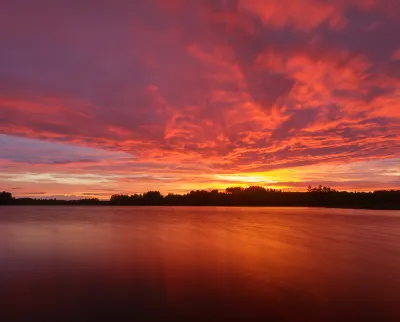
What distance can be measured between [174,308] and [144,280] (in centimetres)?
456

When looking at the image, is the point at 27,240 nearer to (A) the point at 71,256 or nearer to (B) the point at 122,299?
(A) the point at 71,256

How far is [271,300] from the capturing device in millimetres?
12539

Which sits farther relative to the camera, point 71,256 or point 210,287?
point 71,256

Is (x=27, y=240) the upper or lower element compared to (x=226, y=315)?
upper

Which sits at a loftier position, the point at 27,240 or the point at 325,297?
the point at 27,240

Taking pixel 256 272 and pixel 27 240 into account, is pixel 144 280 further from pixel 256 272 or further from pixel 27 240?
pixel 27 240

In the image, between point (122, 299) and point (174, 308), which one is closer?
point (174, 308)

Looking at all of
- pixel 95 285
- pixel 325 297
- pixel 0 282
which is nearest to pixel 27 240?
pixel 0 282

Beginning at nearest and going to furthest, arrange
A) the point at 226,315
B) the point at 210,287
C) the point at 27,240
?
the point at 226,315 → the point at 210,287 → the point at 27,240

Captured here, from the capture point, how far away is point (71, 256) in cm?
2252

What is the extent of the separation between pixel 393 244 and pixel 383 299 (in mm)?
21225

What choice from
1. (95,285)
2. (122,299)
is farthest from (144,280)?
(122,299)

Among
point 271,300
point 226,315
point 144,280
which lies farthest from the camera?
point 144,280

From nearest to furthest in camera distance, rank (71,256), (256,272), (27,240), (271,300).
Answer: (271,300), (256,272), (71,256), (27,240)
